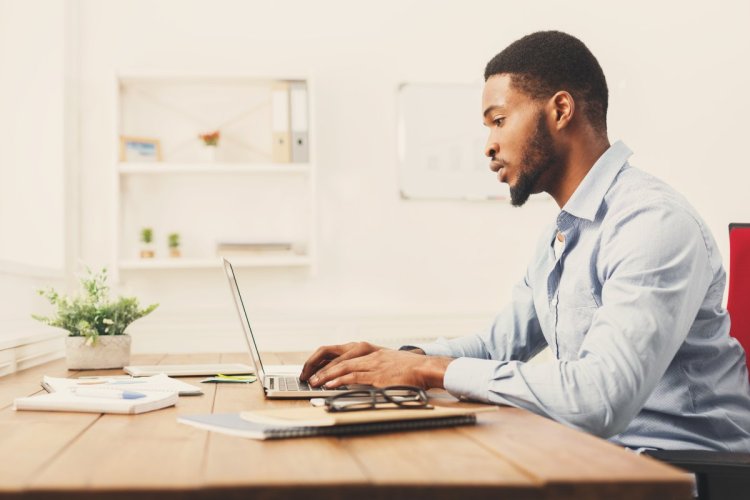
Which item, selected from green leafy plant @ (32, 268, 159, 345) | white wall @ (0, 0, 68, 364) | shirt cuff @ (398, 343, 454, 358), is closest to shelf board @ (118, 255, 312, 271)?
white wall @ (0, 0, 68, 364)

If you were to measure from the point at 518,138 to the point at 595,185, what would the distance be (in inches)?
9.0

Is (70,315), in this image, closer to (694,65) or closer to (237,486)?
(237,486)

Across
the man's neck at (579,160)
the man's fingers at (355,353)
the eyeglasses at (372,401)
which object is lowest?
the eyeglasses at (372,401)

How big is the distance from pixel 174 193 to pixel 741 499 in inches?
111

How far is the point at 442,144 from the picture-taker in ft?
11.8

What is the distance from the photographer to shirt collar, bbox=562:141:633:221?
5.13 feet

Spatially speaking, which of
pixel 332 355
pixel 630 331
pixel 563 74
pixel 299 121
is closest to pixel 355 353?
pixel 332 355

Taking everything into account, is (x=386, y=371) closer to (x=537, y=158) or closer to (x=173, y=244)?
(x=537, y=158)

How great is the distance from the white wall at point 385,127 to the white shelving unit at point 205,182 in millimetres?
86

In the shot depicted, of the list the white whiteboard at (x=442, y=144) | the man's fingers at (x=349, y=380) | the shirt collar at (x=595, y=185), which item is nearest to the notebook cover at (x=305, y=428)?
the man's fingers at (x=349, y=380)

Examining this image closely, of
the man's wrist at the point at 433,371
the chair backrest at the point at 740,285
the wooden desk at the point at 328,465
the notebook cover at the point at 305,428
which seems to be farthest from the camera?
the chair backrest at the point at 740,285

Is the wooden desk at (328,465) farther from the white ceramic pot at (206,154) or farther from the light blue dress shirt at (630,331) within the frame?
the white ceramic pot at (206,154)

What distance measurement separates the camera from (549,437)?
0.97 m

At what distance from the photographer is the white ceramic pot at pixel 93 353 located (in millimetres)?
1995
